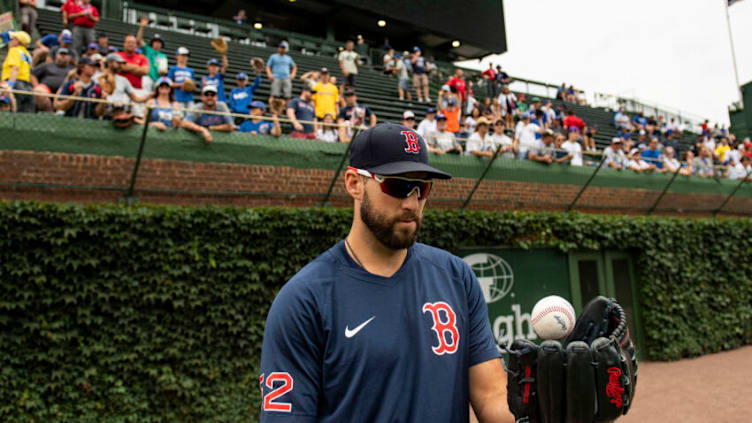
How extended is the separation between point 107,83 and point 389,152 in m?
7.35

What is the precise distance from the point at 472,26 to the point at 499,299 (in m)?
23.3

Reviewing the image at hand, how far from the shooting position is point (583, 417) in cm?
202

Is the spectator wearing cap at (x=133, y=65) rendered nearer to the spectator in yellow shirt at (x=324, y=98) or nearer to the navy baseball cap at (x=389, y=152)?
the spectator in yellow shirt at (x=324, y=98)

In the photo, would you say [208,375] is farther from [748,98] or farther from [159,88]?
[748,98]

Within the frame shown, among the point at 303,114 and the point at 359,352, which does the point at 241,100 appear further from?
the point at 359,352

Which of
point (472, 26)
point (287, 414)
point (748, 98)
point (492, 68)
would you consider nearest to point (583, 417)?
point (287, 414)

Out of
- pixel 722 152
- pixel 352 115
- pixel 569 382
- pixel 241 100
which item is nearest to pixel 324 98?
pixel 352 115

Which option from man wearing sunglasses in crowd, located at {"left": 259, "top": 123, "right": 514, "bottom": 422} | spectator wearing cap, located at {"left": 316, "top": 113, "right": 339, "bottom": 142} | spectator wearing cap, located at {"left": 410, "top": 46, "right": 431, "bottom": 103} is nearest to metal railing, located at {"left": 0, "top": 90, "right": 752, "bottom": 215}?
spectator wearing cap, located at {"left": 316, "top": 113, "right": 339, "bottom": 142}

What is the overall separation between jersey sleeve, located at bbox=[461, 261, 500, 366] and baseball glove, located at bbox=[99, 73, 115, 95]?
24.5 feet

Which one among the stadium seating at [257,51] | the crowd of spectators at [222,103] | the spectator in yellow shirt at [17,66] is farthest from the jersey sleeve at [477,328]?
the stadium seating at [257,51]

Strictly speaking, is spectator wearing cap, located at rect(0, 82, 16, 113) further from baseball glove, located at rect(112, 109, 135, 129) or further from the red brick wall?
baseball glove, located at rect(112, 109, 135, 129)

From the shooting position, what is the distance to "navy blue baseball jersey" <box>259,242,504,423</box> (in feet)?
6.40

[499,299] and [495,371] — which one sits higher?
[495,371]

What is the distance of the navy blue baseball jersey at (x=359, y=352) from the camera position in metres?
1.95
